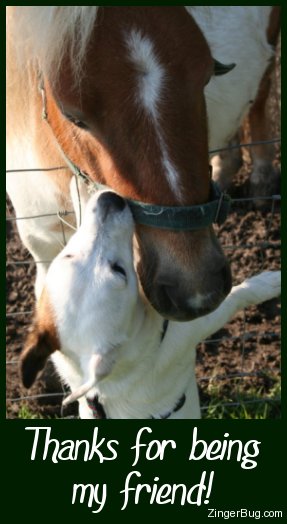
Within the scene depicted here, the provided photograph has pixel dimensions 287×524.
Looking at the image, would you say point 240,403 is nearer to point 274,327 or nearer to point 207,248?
point 274,327

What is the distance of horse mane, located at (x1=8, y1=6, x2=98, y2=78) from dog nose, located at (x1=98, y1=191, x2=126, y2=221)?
0.38 m

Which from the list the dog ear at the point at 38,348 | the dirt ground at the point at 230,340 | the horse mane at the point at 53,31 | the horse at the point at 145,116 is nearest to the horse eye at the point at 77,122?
the horse at the point at 145,116

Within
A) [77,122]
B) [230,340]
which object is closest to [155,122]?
[77,122]

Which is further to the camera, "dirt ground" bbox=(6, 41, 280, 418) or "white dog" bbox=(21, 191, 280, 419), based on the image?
"dirt ground" bbox=(6, 41, 280, 418)

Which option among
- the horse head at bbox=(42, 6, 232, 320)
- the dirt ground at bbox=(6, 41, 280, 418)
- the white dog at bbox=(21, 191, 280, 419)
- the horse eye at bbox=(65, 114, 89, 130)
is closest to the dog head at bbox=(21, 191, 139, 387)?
the white dog at bbox=(21, 191, 280, 419)

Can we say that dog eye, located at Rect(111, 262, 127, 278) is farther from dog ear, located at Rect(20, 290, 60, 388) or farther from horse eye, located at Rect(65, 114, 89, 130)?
horse eye, located at Rect(65, 114, 89, 130)

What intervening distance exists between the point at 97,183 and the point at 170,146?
371 millimetres

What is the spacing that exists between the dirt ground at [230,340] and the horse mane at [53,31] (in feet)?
4.14

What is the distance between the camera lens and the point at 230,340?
3.88 metres

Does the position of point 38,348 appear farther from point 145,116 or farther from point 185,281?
point 145,116

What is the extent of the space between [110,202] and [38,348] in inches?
22.8

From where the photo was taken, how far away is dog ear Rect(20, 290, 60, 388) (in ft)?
8.41

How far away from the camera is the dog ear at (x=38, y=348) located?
256cm

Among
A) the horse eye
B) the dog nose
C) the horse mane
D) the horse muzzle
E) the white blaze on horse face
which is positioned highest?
the horse mane
